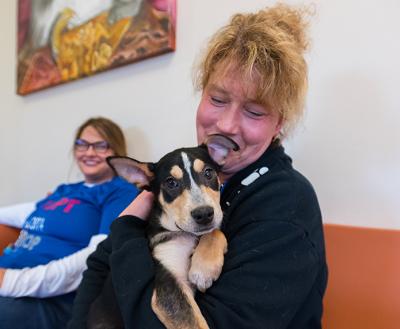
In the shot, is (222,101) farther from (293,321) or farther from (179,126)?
(179,126)

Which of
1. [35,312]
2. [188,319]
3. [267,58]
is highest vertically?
[267,58]

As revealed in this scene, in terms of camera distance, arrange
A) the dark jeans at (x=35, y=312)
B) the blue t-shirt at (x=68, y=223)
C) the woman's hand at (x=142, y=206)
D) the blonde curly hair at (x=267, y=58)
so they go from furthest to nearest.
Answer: the blue t-shirt at (x=68, y=223) < the dark jeans at (x=35, y=312) < the woman's hand at (x=142, y=206) < the blonde curly hair at (x=267, y=58)

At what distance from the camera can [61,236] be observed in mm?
2023

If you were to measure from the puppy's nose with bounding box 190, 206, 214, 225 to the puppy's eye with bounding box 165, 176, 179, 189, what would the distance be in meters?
0.19

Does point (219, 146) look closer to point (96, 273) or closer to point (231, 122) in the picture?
point (231, 122)

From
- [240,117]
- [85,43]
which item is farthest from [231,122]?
[85,43]

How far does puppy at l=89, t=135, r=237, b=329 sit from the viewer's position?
1.02 meters

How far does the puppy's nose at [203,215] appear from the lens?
1.13 m

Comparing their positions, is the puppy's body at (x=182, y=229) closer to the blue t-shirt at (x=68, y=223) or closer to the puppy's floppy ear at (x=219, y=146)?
the puppy's floppy ear at (x=219, y=146)

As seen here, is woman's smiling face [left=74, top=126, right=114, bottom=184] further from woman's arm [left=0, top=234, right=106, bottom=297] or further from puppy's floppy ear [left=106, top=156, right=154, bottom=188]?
puppy's floppy ear [left=106, top=156, right=154, bottom=188]

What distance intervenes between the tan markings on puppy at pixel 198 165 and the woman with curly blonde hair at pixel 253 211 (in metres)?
0.12

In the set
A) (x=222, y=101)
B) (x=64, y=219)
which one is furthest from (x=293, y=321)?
(x=64, y=219)

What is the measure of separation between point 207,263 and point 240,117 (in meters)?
0.56

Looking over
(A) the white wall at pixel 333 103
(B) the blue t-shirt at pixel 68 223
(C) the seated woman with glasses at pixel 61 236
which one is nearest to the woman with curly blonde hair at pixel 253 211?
(A) the white wall at pixel 333 103
